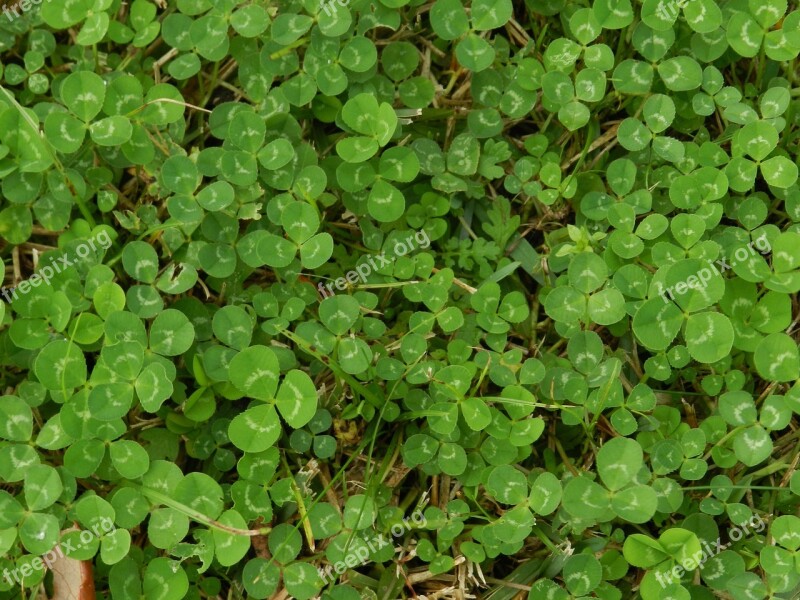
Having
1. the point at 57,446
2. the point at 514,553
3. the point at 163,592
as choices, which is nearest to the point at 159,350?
the point at 57,446

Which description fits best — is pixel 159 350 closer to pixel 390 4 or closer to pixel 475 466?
pixel 475 466
